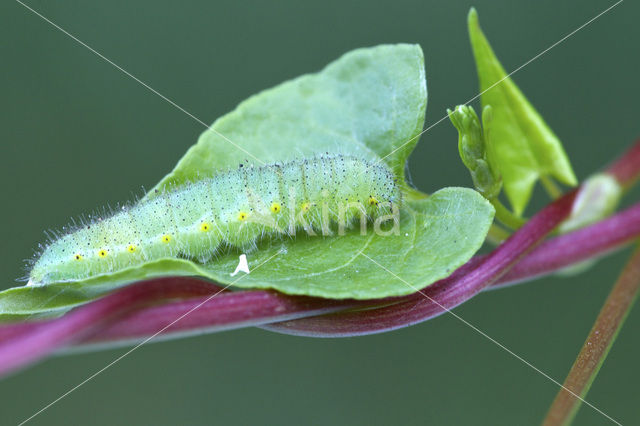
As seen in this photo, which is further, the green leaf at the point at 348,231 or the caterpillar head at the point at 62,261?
the caterpillar head at the point at 62,261

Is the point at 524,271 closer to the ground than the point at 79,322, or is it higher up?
closer to the ground

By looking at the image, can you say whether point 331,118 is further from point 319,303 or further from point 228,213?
point 319,303

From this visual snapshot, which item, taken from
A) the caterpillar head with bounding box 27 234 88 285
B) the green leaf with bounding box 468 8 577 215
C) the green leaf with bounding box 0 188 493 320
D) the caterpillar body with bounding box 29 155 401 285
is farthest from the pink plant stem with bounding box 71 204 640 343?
the caterpillar head with bounding box 27 234 88 285

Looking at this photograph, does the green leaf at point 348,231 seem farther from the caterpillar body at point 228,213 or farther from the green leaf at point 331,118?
the caterpillar body at point 228,213

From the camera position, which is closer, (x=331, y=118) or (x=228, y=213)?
(x=331, y=118)

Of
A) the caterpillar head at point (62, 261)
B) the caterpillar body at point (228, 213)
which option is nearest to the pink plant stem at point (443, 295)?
the caterpillar body at point (228, 213)

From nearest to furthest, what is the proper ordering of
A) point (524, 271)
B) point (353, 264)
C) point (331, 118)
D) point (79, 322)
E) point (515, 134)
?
point (79, 322) → point (524, 271) → point (353, 264) → point (515, 134) → point (331, 118)

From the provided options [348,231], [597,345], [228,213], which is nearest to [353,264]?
[348,231]
